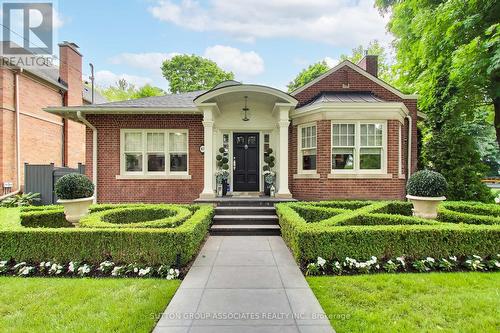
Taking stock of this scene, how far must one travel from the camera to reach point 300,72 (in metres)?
32.8

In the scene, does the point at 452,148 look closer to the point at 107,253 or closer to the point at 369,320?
the point at 369,320

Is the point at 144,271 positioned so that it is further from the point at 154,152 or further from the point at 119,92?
the point at 119,92

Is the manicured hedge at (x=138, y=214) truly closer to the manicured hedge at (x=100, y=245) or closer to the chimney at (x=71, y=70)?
the manicured hedge at (x=100, y=245)

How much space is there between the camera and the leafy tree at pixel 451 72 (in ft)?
26.8

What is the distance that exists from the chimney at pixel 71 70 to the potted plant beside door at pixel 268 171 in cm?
1309

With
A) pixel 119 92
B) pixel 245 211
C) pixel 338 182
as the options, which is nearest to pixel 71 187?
pixel 245 211

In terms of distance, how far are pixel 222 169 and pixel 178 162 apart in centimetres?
166

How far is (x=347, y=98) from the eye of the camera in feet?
30.2

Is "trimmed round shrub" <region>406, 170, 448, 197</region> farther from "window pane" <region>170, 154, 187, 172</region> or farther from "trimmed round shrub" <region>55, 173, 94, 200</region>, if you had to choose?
"trimmed round shrub" <region>55, 173, 94, 200</region>

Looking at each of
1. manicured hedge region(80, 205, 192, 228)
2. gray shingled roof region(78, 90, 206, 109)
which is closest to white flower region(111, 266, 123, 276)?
manicured hedge region(80, 205, 192, 228)

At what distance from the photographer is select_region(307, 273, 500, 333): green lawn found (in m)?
2.80

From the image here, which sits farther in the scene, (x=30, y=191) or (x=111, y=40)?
(x=111, y=40)

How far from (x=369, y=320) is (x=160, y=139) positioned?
8576 mm

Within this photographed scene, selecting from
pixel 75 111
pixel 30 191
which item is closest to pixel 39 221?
pixel 75 111
